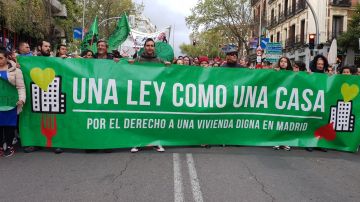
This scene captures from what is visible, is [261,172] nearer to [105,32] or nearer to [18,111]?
[18,111]

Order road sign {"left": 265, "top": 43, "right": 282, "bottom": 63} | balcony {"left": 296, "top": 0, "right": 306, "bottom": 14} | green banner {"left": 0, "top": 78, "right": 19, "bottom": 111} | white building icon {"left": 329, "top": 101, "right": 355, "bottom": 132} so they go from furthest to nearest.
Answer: balcony {"left": 296, "top": 0, "right": 306, "bottom": 14} < road sign {"left": 265, "top": 43, "right": 282, "bottom": 63} < white building icon {"left": 329, "top": 101, "right": 355, "bottom": 132} < green banner {"left": 0, "top": 78, "right": 19, "bottom": 111}

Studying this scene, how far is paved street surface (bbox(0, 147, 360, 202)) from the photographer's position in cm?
499

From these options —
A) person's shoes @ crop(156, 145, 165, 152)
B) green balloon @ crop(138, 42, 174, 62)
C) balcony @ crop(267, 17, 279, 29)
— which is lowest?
person's shoes @ crop(156, 145, 165, 152)

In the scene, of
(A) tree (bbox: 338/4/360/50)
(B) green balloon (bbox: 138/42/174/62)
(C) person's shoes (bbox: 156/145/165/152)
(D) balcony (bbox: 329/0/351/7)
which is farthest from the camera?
(D) balcony (bbox: 329/0/351/7)

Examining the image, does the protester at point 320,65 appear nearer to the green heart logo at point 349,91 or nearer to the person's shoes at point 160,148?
the green heart logo at point 349,91

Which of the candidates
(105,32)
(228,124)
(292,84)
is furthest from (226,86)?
(105,32)

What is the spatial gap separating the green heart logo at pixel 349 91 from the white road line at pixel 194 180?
120 inches

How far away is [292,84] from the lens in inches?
306

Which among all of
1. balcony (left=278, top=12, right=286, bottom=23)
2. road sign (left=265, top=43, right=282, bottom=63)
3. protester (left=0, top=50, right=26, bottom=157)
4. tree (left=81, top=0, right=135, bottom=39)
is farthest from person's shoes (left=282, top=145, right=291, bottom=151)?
tree (left=81, top=0, right=135, bottom=39)

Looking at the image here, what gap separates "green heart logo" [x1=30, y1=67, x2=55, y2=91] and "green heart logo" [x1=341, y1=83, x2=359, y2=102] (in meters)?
4.94

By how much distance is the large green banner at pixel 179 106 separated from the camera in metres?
6.98

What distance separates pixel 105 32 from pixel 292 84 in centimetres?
4502

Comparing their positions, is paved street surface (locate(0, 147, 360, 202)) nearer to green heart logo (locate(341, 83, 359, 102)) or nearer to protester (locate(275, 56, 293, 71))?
green heart logo (locate(341, 83, 359, 102))

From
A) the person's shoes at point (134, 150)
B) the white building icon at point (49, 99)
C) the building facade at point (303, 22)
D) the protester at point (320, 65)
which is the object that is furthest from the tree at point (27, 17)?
the building facade at point (303, 22)
